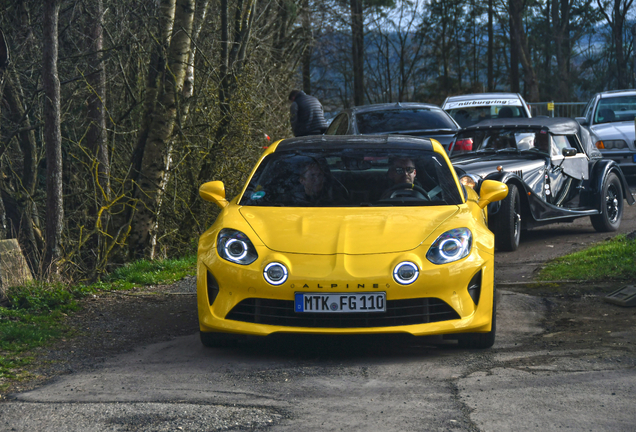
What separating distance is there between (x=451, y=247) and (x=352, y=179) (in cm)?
136

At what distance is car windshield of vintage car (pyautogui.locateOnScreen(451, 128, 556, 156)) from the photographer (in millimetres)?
9945

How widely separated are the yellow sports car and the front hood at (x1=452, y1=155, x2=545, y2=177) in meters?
3.70

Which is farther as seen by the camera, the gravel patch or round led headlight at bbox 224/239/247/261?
round led headlight at bbox 224/239/247/261

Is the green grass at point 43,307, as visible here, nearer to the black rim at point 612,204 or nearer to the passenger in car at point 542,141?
the passenger in car at point 542,141

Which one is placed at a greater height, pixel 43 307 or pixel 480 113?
pixel 480 113

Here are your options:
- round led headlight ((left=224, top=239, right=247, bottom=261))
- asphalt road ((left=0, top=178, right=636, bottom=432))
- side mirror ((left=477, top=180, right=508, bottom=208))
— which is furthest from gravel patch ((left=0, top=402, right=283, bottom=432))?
side mirror ((left=477, top=180, right=508, bottom=208))

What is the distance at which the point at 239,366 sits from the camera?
4754 millimetres

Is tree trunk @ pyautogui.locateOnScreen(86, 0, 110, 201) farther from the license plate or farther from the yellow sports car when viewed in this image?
the license plate

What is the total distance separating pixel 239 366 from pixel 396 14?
3810 cm

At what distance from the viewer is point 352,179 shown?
609 cm

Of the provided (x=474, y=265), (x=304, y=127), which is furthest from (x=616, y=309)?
(x=304, y=127)

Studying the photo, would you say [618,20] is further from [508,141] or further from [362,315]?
[362,315]

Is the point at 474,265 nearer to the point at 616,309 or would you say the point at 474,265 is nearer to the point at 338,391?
the point at 338,391

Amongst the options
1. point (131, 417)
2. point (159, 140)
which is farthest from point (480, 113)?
point (131, 417)
